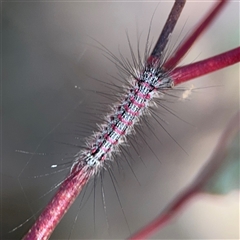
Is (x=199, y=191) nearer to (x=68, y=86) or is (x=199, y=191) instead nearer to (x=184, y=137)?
(x=184, y=137)

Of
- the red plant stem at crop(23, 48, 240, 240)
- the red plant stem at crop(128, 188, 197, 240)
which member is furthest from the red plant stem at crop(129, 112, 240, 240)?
the red plant stem at crop(23, 48, 240, 240)

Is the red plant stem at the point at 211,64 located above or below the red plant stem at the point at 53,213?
above

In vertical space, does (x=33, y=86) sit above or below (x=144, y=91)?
above

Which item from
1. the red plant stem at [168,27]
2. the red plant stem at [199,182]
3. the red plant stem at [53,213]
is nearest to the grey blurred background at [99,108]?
the red plant stem at [199,182]

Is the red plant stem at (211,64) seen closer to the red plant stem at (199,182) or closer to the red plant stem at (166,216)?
the red plant stem at (199,182)

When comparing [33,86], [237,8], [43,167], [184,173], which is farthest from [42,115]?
[237,8]

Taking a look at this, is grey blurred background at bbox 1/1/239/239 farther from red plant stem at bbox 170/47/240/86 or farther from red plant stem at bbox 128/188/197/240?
red plant stem at bbox 170/47/240/86
